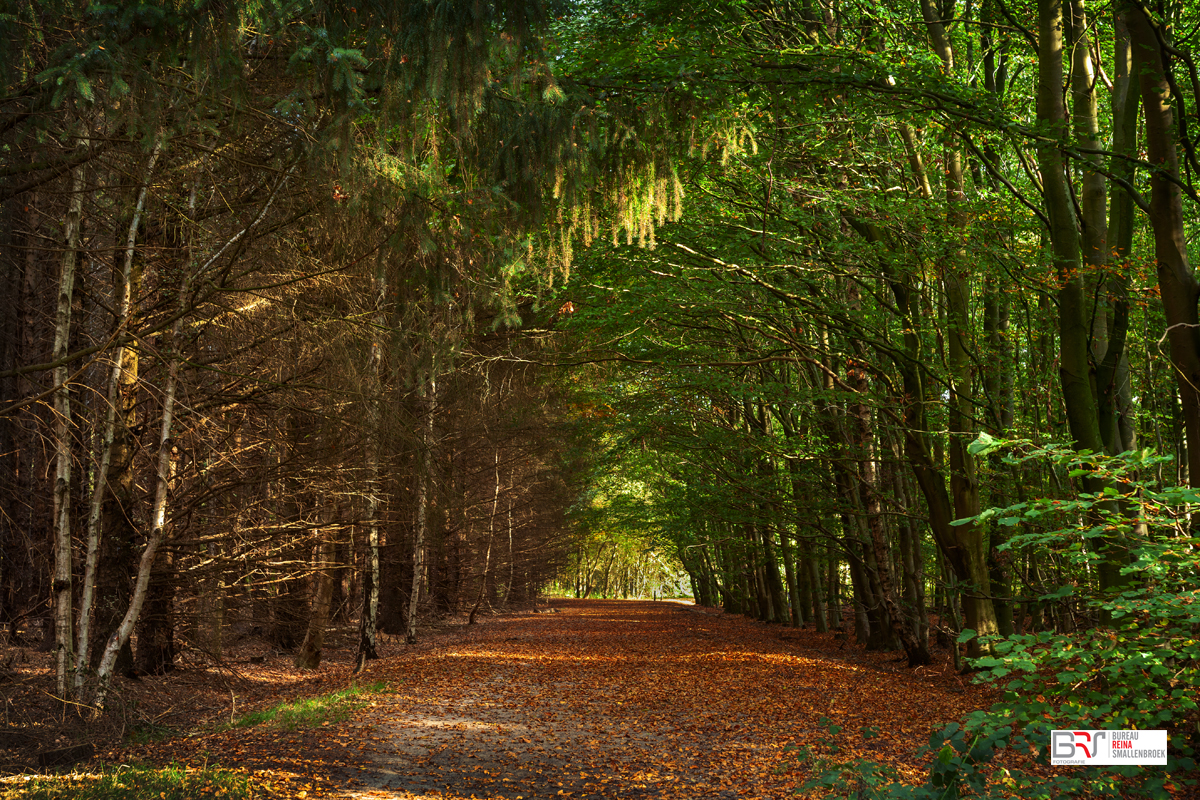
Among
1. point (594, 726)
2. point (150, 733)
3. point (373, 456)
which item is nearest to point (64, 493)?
point (150, 733)

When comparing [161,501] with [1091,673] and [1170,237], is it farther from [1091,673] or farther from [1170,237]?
[1170,237]

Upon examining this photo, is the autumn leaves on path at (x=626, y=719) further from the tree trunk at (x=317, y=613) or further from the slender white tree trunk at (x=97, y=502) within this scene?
the slender white tree trunk at (x=97, y=502)

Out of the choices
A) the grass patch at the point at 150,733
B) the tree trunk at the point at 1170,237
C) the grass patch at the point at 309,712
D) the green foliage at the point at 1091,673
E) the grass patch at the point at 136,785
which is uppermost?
the tree trunk at the point at 1170,237

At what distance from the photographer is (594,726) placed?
336 inches

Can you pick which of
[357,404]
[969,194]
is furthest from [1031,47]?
[357,404]

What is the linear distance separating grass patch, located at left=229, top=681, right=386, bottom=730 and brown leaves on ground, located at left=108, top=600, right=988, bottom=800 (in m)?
0.17

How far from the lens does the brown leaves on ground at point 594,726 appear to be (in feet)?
20.4

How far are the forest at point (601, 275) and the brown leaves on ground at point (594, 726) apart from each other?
4.61 feet

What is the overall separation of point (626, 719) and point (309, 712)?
135 inches

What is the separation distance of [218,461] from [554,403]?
13.1 m

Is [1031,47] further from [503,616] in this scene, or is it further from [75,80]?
[503,616]

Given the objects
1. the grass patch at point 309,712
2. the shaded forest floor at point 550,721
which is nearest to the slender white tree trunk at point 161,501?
the shaded forest floor at point 550,721

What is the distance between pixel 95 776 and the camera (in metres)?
5.51

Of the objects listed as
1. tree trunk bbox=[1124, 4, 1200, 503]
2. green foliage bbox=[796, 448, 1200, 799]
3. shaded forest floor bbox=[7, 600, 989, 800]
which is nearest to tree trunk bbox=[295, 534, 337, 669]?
shaded forest floor bbox=[7, 600, 989, 800]
